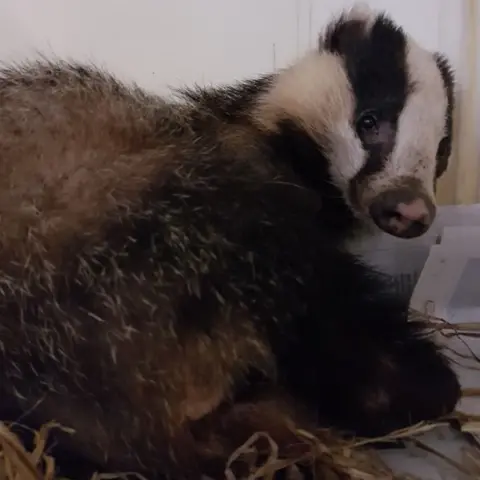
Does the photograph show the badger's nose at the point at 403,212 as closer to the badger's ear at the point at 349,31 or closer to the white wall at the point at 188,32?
the badger's ear at the point at 349,31

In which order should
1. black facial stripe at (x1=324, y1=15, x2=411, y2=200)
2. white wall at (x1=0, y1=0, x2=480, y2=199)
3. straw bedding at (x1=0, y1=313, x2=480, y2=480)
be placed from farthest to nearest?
white wall at (x1=0, y1=0, x2=480, y2=199), black facial stripe at (x1=324, y1=15, x2=411, y2=200), straw bedding at (x1=0, y1=313, x2=480, y2=480)

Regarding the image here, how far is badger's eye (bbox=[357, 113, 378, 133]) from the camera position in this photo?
127 centimetres

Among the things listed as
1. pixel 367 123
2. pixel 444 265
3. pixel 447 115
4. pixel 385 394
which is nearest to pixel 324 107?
pixel 367 123

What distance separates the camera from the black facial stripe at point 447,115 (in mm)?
1384

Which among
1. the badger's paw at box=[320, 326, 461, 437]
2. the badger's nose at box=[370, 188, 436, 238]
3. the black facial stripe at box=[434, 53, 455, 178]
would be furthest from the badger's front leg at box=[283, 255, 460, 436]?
the black facial stripe at box=[434, 53, 455, 178]

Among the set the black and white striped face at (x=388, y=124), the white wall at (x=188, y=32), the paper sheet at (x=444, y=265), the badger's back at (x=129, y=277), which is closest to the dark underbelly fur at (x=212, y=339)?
the badger's back at (x=129, y=277)

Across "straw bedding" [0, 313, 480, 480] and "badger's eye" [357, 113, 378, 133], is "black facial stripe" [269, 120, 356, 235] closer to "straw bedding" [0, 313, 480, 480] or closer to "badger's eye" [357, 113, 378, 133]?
"badger's eye" [357, 113, 378, 133]

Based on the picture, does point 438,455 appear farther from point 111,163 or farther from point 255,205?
point 111,163

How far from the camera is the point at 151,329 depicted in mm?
934

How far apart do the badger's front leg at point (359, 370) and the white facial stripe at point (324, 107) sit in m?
0.23

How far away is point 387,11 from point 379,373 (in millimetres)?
813

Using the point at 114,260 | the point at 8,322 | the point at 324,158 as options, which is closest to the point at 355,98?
the point at 324,158

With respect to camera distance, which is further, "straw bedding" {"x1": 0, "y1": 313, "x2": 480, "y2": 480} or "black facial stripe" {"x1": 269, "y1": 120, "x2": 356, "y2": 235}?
"black facial stripe" {"x1": 269, "y1": 120, "x2": 356, "y2": 235}

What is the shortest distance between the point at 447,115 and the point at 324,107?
20cm
